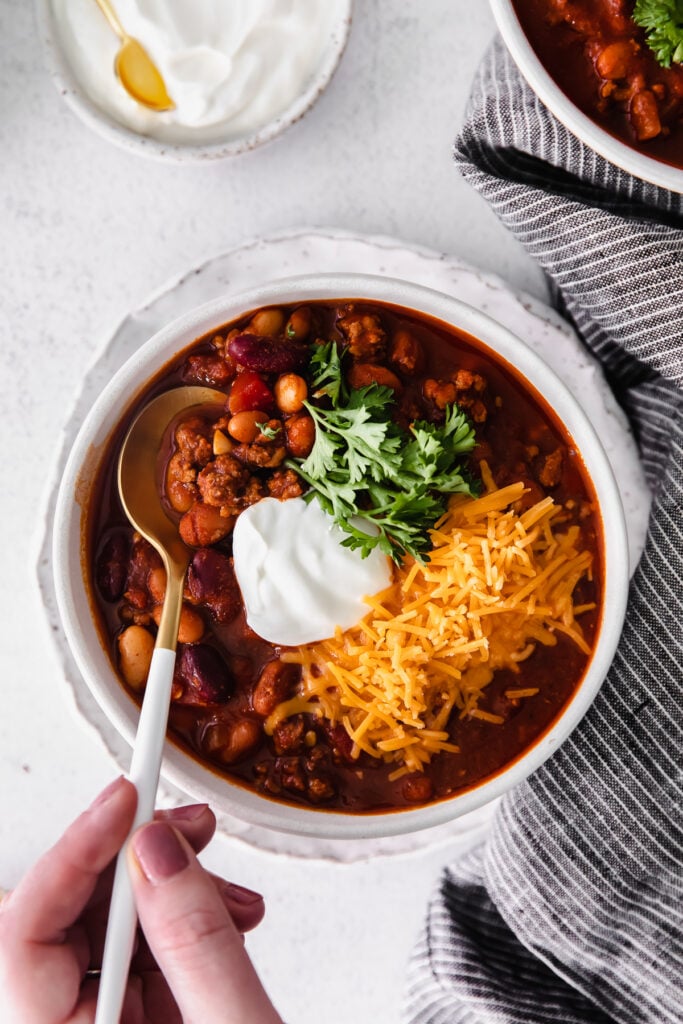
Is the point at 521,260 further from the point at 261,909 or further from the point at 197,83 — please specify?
the point at 261,909

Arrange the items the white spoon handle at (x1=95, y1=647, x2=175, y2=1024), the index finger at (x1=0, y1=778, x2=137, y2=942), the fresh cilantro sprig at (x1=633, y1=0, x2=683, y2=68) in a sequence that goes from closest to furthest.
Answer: the white spoon handle at (x1=95, y1=647, x2=175, y2=1024)
the index finger at (x1=0, y1=778, x2=137, y2=942)
the fresh cilantro sprig at (x1=633, y1=0, x2=683, y2=68)

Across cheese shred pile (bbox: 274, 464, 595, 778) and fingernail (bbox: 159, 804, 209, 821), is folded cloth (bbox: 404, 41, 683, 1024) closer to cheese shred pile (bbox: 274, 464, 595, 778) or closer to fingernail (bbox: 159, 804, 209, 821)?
cheese shred pile (bbox: 274, 464, 595, 778)

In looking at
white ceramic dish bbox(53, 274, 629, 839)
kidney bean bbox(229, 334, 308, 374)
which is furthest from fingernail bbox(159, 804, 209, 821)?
kidney bean bbox(229, 334, 308, 374)

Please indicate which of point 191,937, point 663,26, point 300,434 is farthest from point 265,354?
point 191,937

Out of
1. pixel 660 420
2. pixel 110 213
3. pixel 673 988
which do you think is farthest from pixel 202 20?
pixel 673 988

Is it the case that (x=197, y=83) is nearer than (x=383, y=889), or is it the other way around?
(x=197, y=83)

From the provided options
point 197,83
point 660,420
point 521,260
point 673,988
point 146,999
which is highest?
point 197,83

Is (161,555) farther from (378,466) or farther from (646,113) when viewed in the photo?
(646,113)
